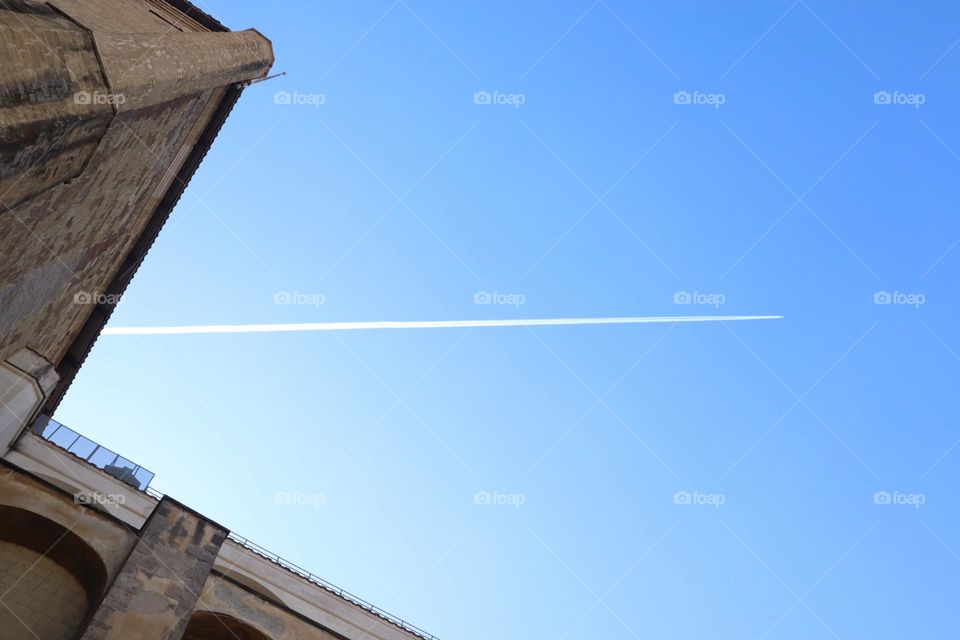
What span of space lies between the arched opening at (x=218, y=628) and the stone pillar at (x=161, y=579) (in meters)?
1.00

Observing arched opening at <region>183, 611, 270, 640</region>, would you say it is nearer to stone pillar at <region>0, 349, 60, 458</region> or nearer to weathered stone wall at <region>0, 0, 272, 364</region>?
stone pillar at <region>0, 349, 60, 458</region>

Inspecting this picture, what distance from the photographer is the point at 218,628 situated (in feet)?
44.6

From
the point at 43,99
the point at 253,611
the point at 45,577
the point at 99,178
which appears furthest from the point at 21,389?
the point at 43,99

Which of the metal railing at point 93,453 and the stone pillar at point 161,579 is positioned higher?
the metal railing at point 93,453

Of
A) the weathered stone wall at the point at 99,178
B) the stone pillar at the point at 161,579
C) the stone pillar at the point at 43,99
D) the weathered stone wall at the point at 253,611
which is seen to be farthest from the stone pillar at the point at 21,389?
the stone pillar at the point at 43,99

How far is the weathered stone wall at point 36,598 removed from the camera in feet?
40.2

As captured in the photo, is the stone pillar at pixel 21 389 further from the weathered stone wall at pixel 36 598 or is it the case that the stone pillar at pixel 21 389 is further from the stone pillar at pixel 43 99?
the stone pillar at pixel 43 99

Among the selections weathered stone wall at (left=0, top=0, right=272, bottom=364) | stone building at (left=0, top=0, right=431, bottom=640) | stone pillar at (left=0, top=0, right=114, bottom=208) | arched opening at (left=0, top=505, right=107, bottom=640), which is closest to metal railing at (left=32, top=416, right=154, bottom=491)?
stone building at (left=0, top=0, right=431, bottom=640)

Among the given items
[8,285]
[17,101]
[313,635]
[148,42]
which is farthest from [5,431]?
[17,101]

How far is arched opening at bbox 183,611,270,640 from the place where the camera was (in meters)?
13.2

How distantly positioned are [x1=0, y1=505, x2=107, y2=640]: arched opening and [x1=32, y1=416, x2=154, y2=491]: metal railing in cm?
376

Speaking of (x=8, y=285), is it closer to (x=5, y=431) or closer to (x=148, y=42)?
(x=148, y=42)

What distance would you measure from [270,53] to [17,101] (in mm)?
11438

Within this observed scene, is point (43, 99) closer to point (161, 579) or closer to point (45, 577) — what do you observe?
point (161, 579)
